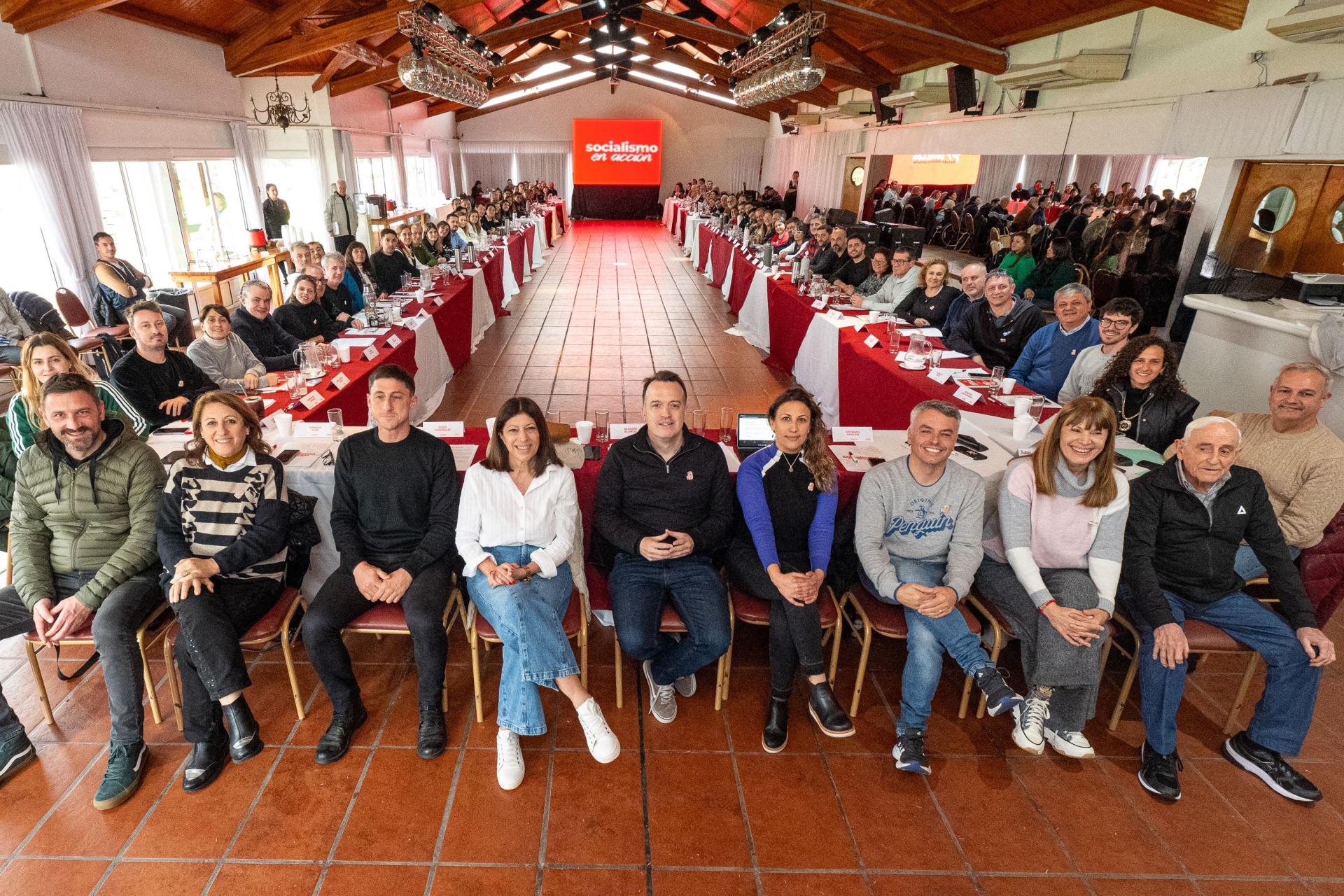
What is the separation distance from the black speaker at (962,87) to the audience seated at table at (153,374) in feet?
28.4

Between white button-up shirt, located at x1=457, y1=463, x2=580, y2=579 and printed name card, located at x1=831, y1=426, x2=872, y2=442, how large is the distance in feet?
3.93

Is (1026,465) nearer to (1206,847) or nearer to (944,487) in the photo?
(944,487)

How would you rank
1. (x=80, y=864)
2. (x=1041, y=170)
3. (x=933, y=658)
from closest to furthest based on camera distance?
(x=80, y=864)
(x=933, y=658)
(x=1041, y=170)

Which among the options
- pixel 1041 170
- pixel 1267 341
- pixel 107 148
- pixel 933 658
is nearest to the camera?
pixel 933 658

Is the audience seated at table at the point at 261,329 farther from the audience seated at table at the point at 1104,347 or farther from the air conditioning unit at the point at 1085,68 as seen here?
the air conditioning unit at the point at 1085,68

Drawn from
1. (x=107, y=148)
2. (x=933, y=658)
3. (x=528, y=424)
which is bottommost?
(x=933, y=658)

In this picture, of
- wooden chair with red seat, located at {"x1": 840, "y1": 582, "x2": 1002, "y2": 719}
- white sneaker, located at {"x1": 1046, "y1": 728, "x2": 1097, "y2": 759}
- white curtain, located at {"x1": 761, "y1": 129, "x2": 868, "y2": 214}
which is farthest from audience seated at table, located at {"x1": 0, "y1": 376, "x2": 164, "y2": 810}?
white curtain, located at {"x1": 761, "y1": 129, "x2": 868, "y2": 214}

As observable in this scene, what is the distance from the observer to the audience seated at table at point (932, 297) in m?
4.88

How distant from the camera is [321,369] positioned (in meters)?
3.47

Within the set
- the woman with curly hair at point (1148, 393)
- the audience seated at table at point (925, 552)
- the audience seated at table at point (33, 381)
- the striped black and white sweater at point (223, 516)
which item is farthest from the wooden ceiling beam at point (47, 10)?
the woman with curly hair at point (1148, 393)

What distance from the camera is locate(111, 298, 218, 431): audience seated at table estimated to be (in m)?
2.91

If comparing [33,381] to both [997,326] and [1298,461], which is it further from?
[997,326]

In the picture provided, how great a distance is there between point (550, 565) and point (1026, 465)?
1.65 m

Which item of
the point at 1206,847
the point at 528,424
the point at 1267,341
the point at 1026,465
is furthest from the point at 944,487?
the point at 1267,341
